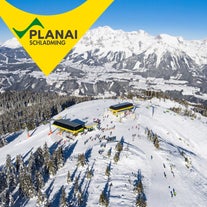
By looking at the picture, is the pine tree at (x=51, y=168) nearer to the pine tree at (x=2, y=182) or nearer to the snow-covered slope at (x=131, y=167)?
the snow-covered slope at (x=131, y=167)

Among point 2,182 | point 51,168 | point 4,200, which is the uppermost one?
point 51,168

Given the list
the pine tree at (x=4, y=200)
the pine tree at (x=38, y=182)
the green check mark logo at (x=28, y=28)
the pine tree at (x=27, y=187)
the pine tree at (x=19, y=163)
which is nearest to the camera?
the green check mark logo at (x=28, y=28)

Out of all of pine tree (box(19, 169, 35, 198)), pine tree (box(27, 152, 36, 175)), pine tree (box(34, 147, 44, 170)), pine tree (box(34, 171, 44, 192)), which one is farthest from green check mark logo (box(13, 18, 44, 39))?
pine tree (box(34, 147, 44, 170))

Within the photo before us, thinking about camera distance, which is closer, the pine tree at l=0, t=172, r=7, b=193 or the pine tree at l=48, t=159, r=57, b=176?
the pine tree at l=0, t=172, r=7, b=193

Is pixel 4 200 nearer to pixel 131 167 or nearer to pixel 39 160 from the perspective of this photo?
pixel 39 160

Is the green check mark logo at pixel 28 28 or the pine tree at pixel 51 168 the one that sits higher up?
the green check mark logo at pixel 28 28

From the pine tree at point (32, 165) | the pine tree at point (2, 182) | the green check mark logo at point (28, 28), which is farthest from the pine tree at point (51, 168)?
the green check mark logo at point (28, 28)

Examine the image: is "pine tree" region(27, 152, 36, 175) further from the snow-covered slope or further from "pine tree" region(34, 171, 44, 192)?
A: "pine tree" region(34, 171, 44, 192)

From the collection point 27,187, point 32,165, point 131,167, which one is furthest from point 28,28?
point 32,165

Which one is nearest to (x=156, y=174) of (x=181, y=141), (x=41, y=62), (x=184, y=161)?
(x=184, y=161)

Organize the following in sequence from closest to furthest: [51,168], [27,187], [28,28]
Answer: [28,28] → [27,187] → [51,168]

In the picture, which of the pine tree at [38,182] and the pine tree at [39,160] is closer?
the pine tree at [38,182]
